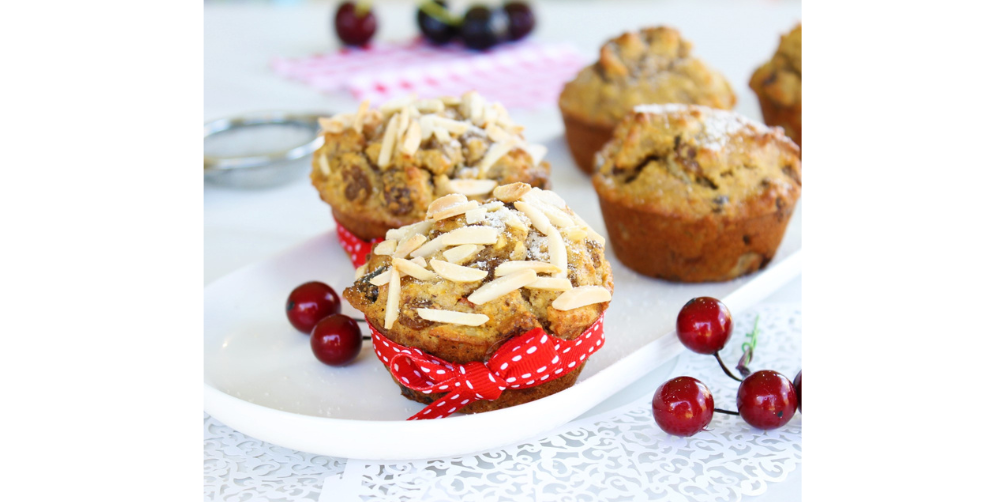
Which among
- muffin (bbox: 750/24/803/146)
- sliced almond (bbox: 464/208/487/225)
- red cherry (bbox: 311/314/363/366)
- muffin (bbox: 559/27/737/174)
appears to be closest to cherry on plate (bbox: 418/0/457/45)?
muffin (bbox: 559/27/737/174)

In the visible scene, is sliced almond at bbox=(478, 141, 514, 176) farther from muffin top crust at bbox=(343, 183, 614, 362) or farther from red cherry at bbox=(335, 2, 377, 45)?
red cherry at bbox=(335, 2, 377, 45)

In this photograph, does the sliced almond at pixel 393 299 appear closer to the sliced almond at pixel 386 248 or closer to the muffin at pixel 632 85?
the sliced almond at pixel 386 248

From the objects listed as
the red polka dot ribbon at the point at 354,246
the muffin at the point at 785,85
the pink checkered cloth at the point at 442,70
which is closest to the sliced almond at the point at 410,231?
the red polka dot ribbon at the point at 354,246

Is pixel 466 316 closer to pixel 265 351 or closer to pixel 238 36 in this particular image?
pixel 265 351

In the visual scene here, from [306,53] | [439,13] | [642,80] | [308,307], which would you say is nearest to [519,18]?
[439,13]
